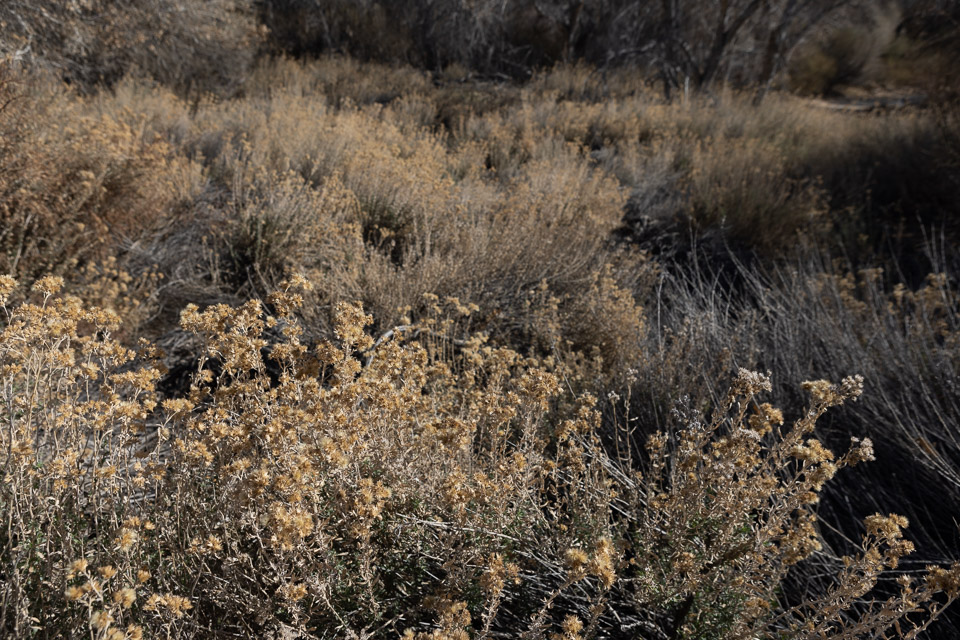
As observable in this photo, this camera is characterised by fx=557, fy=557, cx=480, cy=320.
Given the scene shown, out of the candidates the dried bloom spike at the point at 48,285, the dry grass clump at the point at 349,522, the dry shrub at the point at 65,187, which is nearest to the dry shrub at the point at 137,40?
the dry shrub at the point at 65,187

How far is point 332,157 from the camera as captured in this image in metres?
5.85

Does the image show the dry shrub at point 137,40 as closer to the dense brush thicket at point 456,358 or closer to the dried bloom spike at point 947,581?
the dense brush thicket at point 456,358

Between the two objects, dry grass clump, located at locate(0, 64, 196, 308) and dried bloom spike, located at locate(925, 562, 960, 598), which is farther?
dry grass clump, located at locate(0, 64, 196, 308)

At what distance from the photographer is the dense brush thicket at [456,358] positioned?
1568 mm

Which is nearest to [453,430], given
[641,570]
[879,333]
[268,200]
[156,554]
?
[641,570]

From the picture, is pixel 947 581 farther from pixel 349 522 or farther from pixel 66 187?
pixel 66 187

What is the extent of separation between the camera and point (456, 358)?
3439mm

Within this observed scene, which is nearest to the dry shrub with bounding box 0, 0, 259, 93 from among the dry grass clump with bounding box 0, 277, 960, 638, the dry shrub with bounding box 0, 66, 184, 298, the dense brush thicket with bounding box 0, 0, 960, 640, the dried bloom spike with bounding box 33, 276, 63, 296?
the dense brush thicket with bounding box 0, 0, 960, 640

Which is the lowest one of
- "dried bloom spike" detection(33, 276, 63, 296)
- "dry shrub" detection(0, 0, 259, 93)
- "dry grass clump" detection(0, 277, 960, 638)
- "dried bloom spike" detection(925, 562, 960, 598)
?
"dry grass clump" detection(0, 277, 960, 638)

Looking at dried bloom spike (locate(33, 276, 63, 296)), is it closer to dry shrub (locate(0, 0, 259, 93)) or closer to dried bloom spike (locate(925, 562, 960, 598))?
dried bloom spike (locate(925, 562, 960, 598))

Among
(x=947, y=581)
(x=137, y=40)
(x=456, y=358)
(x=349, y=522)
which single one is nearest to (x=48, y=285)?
(x=349, y=522)

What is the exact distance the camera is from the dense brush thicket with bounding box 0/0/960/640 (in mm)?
1568

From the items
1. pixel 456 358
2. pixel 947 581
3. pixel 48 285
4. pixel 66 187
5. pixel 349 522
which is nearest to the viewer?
pixel 947 581

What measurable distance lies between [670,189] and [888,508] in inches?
186
